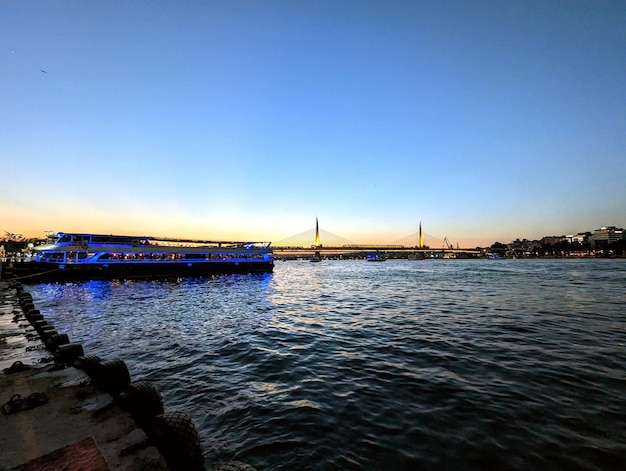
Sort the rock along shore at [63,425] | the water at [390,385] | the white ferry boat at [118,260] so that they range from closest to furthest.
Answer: the rock along shore at [63,425] < the water at [390,385] < the white ferry boat at [118,260]

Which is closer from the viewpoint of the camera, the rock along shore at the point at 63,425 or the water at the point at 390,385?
the rock along shore at the point at 63,425

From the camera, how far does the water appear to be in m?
4.69

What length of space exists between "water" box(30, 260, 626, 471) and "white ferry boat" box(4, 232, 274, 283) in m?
34.1

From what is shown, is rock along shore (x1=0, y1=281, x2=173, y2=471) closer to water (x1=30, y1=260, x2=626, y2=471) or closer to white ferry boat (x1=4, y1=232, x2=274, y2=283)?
water (x1=30, y1=260, x2=626, y2=471)

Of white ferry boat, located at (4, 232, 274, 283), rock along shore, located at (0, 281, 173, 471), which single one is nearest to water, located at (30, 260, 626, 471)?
rock along shore, located at (0, 281, 173, 471)

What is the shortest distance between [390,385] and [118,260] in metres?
52.6

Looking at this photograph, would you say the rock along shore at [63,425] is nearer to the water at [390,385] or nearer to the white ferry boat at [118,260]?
the water at [390,385]

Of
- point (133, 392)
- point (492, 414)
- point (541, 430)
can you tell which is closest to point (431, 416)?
point (492, 414)

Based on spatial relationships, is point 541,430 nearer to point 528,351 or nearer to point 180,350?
point 528,351

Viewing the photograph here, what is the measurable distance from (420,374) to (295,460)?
15.0 ft

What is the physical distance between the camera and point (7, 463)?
3.59 metres

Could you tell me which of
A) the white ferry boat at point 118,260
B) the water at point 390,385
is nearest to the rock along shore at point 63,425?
the water at point 390,385

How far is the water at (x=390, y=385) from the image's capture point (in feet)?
15.4

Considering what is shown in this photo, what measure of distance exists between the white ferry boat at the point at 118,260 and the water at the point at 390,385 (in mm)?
34148
